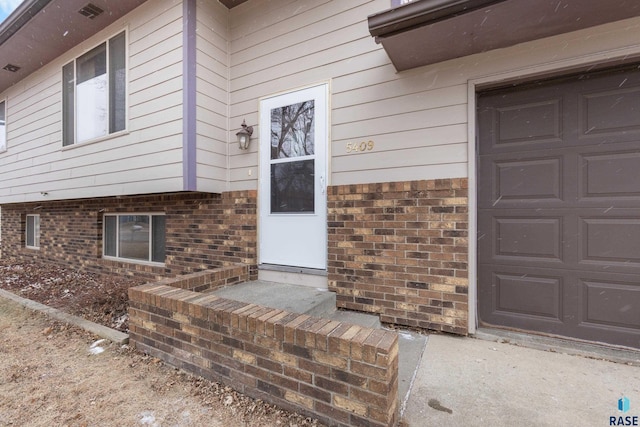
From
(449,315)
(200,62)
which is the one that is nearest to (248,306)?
(449,315)

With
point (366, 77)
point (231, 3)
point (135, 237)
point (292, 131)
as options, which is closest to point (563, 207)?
point (366, 77)

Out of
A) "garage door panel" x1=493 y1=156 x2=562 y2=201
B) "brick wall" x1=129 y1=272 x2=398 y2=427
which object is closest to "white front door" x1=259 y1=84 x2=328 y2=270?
"brick wall" x1=129 y1=272 x2=398 y2=427

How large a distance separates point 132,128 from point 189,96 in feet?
3.87

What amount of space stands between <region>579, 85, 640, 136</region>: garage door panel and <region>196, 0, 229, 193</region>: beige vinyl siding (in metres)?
3.86

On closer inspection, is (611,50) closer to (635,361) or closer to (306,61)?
(635,361)

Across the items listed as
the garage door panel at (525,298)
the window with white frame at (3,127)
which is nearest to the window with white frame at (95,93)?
the window with white frame at (3,127)

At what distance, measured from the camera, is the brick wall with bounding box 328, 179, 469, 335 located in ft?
8.76

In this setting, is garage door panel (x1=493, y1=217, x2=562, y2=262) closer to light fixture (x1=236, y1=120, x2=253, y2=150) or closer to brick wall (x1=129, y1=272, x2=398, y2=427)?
brick wall (x1=129, y1=272, x2=398, y2=427)

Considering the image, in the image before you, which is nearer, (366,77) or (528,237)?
(528,237)

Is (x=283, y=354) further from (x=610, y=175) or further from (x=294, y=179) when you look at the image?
(x=610, y=175)

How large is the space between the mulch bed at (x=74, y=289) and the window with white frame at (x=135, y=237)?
449mm

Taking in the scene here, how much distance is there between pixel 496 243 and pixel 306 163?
7.09ft

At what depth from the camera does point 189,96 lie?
142 inches

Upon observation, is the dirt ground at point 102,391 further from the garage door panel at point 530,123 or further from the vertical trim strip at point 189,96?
the garage door panel at point 530,123
